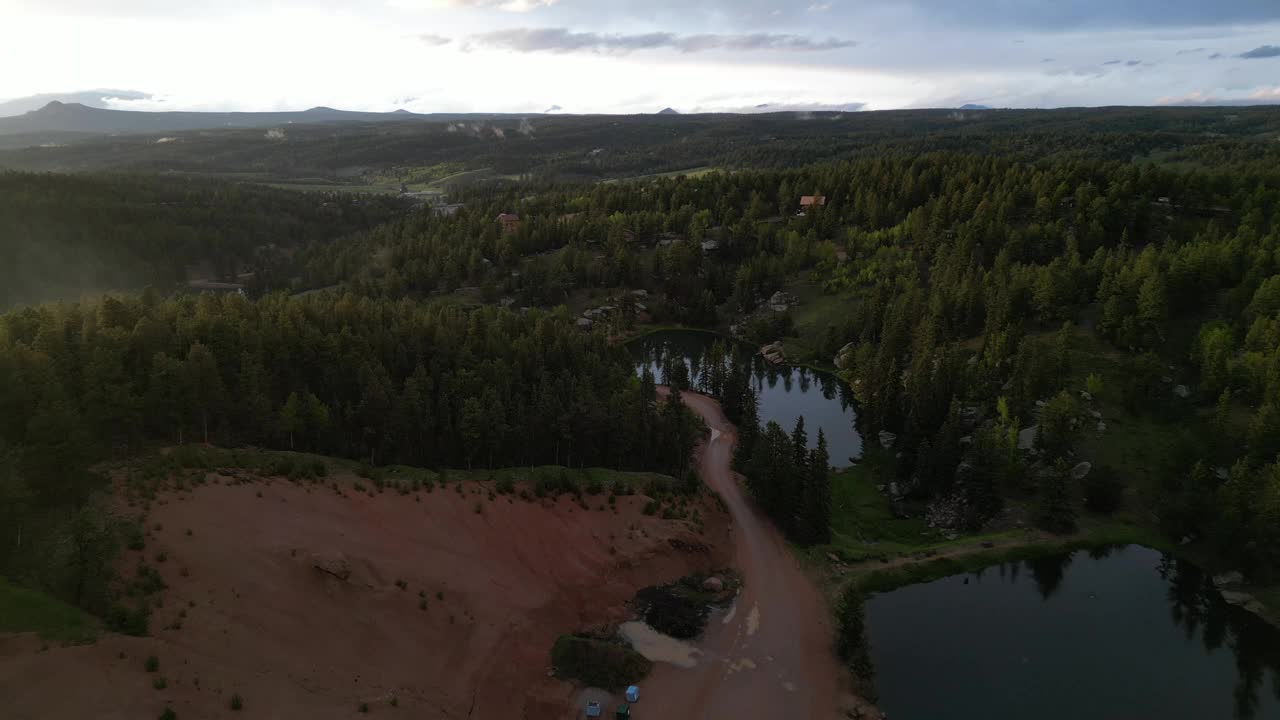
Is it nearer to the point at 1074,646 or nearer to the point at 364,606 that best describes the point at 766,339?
the point at 1074,646

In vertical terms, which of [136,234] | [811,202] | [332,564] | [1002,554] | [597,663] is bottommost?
[1002,554]

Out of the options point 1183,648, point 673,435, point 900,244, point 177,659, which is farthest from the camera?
point 900,244

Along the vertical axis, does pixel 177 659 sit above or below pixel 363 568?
above

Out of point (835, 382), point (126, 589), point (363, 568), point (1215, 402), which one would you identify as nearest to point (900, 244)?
point (835, 382)

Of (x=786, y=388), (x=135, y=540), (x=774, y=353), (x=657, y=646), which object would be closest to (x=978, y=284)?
(x=786, y=388)

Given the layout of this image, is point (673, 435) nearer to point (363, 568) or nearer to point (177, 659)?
point (363, 568)

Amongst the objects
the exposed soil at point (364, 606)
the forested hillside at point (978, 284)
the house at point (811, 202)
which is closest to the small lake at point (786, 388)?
the forested hillside at point (978, 284)
